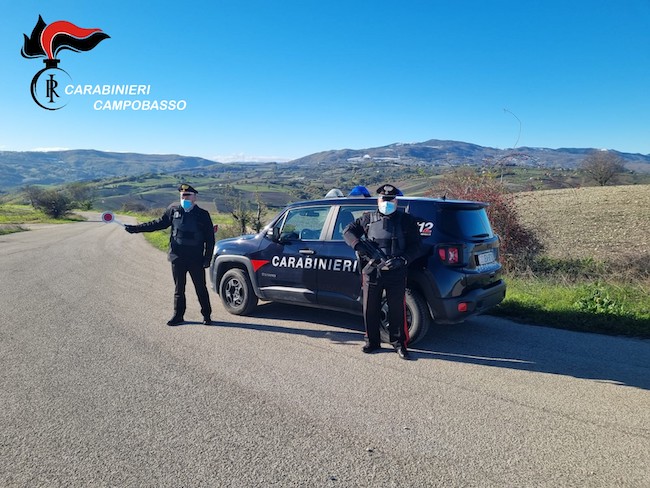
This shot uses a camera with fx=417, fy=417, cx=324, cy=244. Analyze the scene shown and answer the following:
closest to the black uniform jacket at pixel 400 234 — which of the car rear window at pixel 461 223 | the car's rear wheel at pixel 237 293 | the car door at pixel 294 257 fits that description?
the car rear window at pixel 461 223

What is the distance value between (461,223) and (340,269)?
1.57 meters

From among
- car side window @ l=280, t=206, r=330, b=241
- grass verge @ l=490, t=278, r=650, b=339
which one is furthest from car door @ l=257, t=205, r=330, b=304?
grass verge @ l=490, t=278, r=650, b=339

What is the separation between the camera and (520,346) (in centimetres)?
489

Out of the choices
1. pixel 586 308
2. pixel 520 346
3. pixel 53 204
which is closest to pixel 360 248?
pixel 520 346

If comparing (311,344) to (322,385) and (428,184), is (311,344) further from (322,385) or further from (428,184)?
(428,184)

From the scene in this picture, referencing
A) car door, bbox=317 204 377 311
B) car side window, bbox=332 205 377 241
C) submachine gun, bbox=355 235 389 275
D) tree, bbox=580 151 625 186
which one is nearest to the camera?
submachine gun, bbox=355 235 389 275

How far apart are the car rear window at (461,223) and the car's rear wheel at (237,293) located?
3.05 metres

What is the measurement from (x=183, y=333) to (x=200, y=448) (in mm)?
2809

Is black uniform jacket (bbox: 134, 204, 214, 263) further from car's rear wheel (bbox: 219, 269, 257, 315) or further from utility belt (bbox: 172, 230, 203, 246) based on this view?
car's rear wheel (bbox: 219, 269, 257, 315)

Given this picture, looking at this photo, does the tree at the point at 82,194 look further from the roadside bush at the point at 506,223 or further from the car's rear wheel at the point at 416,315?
the car's rear wheel at the point at 416,315

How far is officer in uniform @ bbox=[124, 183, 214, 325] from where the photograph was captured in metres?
5.86

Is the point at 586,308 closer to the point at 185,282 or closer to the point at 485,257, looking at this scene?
the point at 485,257

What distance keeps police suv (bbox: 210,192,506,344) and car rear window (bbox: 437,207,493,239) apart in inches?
0.4

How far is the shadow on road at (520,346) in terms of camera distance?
4.19m
